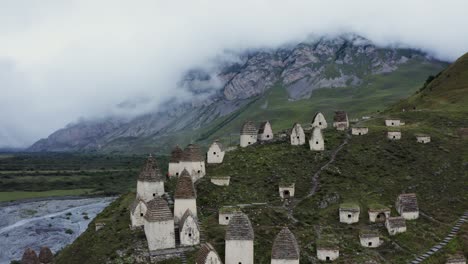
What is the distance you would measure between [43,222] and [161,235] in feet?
270

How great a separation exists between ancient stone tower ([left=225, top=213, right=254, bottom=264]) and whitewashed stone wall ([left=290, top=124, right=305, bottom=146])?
122ft

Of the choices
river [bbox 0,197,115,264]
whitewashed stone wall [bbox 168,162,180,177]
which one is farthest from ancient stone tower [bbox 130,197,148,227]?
river [bbox 0,197,115,264]

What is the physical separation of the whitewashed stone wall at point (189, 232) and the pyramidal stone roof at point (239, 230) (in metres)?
5.36

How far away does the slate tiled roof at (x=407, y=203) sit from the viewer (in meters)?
58.5

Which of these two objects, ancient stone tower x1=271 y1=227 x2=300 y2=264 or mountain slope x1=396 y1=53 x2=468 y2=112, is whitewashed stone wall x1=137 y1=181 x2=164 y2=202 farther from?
mountain slope x1=396 y1=53 x2=468 y2=112

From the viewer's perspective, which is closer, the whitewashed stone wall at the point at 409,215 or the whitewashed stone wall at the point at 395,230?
the whitewashed stone wall at the point at 395,230

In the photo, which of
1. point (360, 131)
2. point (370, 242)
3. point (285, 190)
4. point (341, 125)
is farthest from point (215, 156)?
point (370, 242)

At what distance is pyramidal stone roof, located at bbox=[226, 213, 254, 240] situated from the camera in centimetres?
4759

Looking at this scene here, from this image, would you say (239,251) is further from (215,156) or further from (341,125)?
(341,125)

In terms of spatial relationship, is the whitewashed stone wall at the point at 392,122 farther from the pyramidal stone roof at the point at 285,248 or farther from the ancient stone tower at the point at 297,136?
the pyramidal stone roof at the point at 285,248

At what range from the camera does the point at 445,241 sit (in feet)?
176

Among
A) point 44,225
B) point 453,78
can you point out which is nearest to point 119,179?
point 44,225

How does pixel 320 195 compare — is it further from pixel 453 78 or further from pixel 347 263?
pixel 453 78

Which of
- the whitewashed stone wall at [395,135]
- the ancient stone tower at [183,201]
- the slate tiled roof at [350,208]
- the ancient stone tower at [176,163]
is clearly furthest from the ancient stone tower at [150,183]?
the whitewashed stone wall at [395,135]
